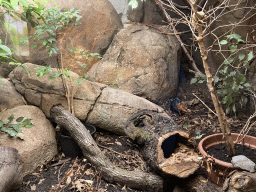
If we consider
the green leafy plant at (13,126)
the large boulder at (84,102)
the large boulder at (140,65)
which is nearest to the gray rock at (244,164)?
the large boulder at (84,102)

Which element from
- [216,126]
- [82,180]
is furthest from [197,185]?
[216,126]

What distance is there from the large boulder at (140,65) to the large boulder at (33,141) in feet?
4.51

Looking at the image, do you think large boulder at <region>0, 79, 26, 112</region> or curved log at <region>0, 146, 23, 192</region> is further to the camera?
large boulder at <region>0, 79, 26, 112</region>

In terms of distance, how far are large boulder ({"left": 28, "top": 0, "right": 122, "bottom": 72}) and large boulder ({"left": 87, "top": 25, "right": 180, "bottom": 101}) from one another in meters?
0.22

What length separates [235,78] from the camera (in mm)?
3582

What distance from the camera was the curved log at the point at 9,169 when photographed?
220cm

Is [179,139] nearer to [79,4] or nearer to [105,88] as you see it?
[105,88]

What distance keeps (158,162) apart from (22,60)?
3102 millimetres

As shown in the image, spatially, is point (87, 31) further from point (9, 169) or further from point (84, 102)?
point (9, 169)

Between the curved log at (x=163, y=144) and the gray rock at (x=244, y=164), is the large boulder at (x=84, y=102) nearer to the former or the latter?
the curved log at (x=163, y=144)

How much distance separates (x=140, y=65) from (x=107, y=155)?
1.92m

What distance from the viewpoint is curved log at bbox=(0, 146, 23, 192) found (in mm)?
2198

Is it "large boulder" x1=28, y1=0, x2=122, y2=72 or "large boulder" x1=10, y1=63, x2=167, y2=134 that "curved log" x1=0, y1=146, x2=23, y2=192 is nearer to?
"large boulder" x1=10, y1=63, x2=167, y2=134

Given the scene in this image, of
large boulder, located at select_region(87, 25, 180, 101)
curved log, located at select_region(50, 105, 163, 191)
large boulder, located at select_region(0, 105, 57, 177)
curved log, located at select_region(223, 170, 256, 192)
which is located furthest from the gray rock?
large boulder, located at select_region(0, 105, 57, 177)
